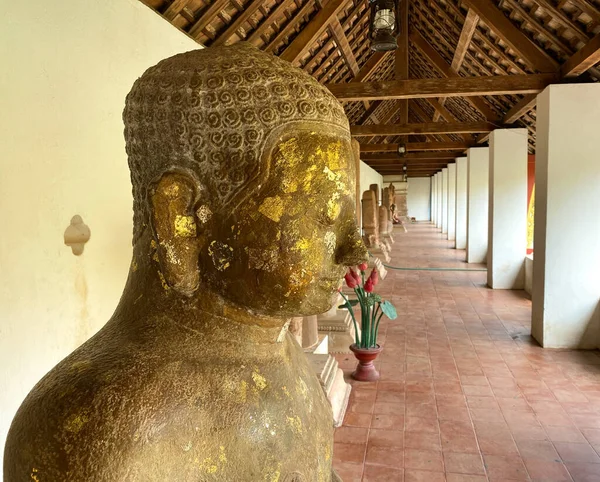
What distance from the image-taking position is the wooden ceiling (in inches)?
182

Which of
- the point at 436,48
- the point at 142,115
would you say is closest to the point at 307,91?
the point at 142,115

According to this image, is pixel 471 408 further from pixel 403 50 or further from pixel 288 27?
pixel 403 50

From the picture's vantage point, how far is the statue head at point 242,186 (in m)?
1.15

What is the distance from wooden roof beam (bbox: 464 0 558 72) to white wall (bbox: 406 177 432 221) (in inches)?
1084

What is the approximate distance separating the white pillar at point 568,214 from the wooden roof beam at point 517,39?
1.18 ft

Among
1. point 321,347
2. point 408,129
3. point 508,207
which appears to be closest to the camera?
point 321,347

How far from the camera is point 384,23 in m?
4.33

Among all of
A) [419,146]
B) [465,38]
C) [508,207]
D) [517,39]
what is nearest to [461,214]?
[419,146]

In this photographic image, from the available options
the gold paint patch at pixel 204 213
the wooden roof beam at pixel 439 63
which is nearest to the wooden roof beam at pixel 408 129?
the wooden roof beam at pixel 439 63

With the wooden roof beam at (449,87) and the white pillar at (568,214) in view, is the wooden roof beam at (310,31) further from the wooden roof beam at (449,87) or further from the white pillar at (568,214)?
the white pillar at (568,214)

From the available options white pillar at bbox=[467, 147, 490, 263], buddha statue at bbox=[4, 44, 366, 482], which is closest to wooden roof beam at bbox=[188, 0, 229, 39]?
buddha statue at bbox=[4, 44, 366, 482]

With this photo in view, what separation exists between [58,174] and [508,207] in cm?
814

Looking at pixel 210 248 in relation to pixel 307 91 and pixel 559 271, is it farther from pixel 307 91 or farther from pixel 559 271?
pixel 559 271

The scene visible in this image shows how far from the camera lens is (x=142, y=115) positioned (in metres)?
1.21
